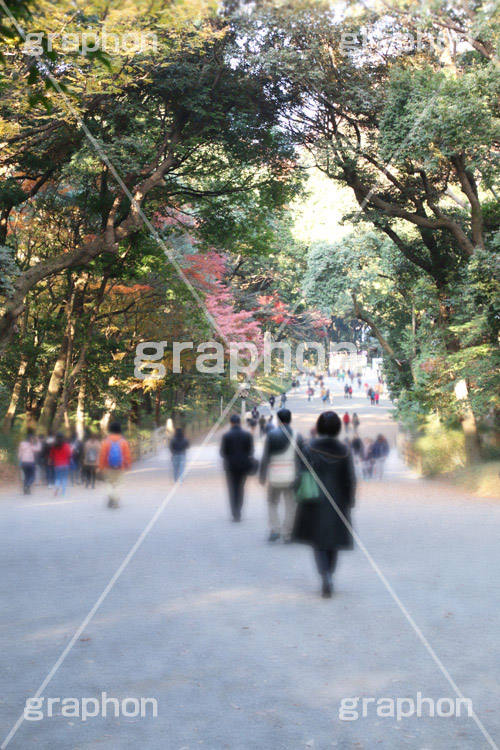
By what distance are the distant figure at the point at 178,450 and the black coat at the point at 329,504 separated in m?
11.0

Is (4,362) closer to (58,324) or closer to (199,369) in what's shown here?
(58,324)

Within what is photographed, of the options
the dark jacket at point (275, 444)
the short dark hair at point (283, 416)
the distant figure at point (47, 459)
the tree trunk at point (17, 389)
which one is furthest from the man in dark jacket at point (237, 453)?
the tree trunk at point (17, 389)

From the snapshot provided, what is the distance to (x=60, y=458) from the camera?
17.1 m

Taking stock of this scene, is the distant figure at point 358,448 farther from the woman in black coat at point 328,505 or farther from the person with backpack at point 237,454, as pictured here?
the woman in black coat at point 328,505

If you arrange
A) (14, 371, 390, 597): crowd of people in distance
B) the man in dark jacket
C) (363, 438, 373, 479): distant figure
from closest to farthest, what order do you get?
(14, 371, 390, 597): crowd of people in distance < the man in dark jacket < (363, 438, 373, 479): distant figure

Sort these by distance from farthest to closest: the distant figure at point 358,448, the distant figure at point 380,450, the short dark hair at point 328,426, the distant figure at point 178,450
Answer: the distant figure at point 358,448 < the distant figure at point 380,450 < the distant figure at point 178,450 < the short dark hair at point 328,426

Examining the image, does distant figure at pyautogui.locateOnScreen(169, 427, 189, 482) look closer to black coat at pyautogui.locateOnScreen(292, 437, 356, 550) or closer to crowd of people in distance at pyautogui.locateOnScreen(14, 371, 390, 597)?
crowd of people in distance at pyautogui.locateOnScreen(14, 371, 390, 597)

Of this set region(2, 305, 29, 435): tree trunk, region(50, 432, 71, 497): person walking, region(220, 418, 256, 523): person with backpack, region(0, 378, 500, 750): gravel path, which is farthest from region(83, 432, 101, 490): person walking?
region(220, 418, 256, 523): person with backpack

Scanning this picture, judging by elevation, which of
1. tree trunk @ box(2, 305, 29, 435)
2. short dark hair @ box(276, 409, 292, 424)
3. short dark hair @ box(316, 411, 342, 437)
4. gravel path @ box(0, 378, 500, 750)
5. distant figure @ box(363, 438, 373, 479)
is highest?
tree trunk @ box(2, 305, 29, 435)

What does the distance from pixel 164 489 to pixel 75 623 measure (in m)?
12.5

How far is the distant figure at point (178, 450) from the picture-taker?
1890 cm

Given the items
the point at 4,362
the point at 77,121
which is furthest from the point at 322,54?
the point at 4,362

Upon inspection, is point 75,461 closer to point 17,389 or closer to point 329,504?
point 17,389

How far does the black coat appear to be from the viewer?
7426mm
